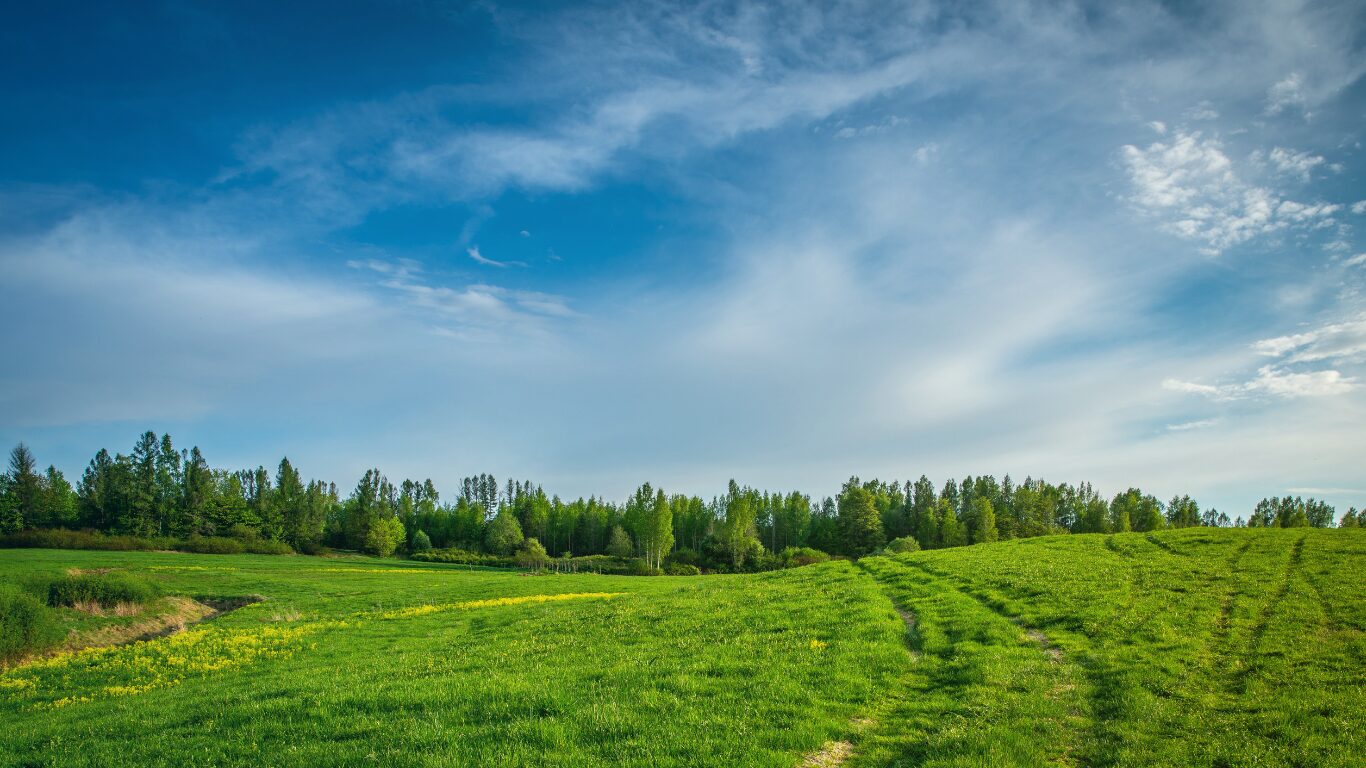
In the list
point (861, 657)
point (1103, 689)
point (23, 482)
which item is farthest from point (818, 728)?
point (23, 482)

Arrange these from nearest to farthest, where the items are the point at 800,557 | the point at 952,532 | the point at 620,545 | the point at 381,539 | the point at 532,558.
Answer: the point at 800,557
the point at 532,558
the point at 952,532
the point at 381,539
the point at 620,545

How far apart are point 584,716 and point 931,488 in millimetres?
171222

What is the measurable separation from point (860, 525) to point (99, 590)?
406 ft

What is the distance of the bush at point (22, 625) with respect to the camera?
29.7 metres

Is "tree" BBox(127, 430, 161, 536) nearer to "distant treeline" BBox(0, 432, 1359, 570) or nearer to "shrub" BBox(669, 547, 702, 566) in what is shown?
"distant treeline" BBox(0, 432, 1359, 570)

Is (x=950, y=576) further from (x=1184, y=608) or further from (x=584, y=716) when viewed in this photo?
(x=584, y=716)

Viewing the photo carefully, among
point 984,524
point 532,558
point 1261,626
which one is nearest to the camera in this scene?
point 1261,626

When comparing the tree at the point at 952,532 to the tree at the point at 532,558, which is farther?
the tree at the point at 952,532

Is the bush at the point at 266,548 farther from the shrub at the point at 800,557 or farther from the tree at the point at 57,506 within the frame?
the shrub at the point at 800,557

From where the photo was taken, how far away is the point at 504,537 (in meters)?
143

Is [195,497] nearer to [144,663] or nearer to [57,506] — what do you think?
[57,506]

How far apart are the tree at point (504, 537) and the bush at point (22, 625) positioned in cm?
11326

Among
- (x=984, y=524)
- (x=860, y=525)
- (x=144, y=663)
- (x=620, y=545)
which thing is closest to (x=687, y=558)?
(x=620, y=545)

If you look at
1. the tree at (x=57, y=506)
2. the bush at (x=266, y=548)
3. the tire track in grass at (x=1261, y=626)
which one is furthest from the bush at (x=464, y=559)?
the tire track in grass at (x=1261, y=626)
